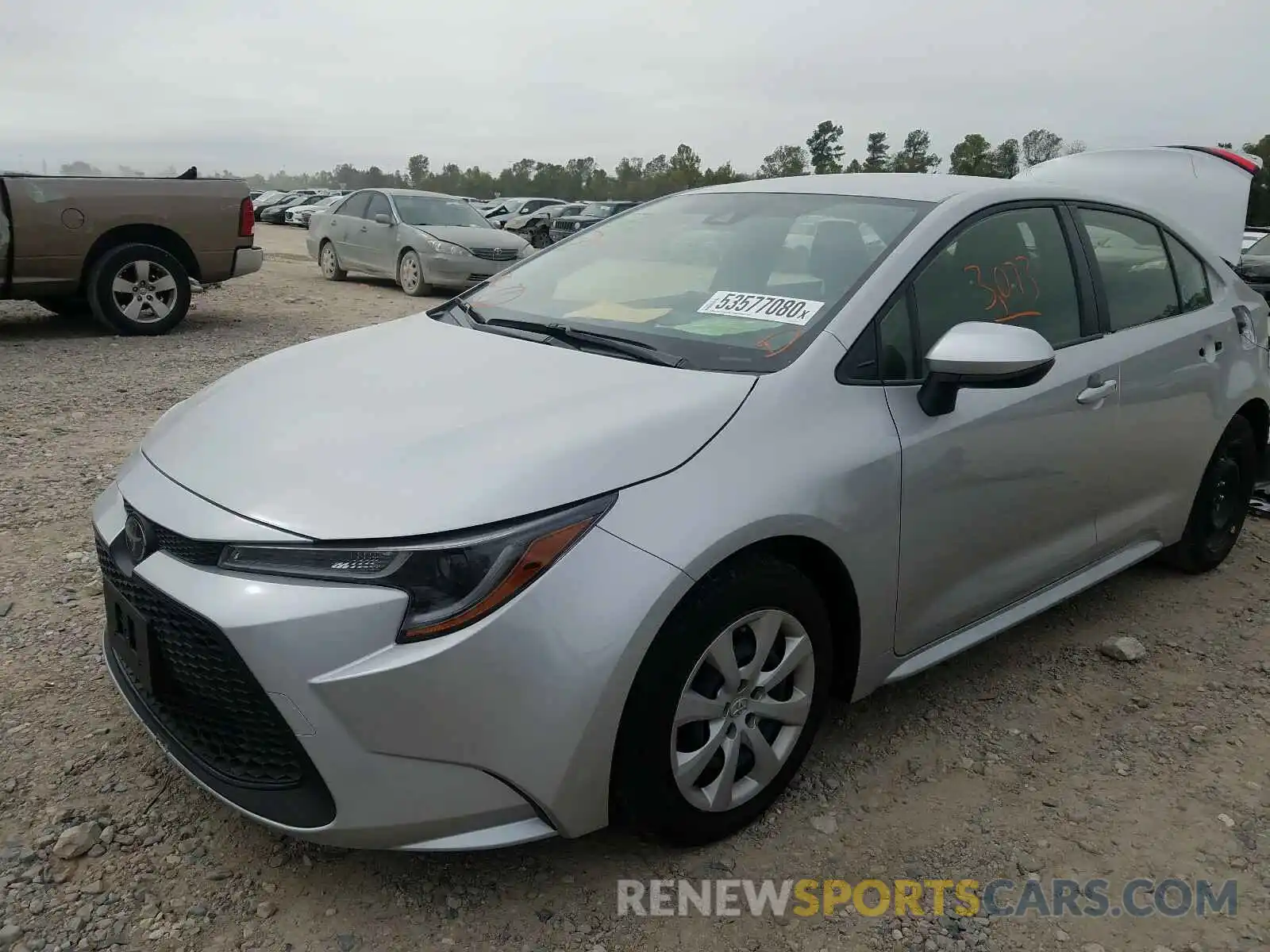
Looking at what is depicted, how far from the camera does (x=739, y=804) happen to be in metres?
2.34

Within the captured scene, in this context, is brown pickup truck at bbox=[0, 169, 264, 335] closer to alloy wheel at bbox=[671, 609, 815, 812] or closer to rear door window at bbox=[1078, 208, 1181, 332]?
rear door window at bbox=[1078, 208, 1181, 332]

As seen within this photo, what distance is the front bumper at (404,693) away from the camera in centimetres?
183

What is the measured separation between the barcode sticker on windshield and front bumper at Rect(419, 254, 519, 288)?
1027 cm

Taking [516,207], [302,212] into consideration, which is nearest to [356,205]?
[516,207]

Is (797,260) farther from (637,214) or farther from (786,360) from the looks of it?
(637,214)

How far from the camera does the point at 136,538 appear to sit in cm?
217

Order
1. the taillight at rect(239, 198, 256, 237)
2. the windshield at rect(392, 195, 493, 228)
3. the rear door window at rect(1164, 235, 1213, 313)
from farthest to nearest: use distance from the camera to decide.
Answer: the windshield at rect(392, 195, 493, 228) < the taillight at rect(239, 198, 256, 237) < the rear door window at rect(1164, 235, 1213, 313)

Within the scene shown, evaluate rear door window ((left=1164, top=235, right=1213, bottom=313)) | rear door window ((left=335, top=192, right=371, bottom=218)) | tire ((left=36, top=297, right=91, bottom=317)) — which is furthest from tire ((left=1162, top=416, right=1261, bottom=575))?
rear door window ((left=335, top=192, right=371, bottom=218))

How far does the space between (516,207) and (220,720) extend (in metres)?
30.3

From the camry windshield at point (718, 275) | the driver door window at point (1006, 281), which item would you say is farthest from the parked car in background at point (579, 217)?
the driver door window at point (1006, 281)

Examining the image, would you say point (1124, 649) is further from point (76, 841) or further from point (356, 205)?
point (356, 205)

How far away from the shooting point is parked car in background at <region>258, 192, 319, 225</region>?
39.4m

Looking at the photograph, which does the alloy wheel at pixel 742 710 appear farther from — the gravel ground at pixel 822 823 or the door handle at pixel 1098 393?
the door handle at pixel 1098 393

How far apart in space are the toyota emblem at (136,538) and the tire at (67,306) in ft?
25.3
